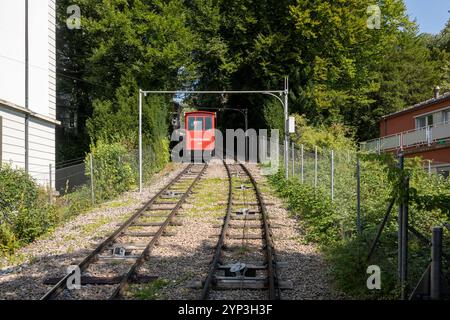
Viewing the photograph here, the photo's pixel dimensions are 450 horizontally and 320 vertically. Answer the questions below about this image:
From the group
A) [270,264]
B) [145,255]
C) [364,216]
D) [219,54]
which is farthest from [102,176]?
[219,54]

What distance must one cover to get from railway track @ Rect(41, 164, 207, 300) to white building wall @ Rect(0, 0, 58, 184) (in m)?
3.12

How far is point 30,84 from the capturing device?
1503 centimetres

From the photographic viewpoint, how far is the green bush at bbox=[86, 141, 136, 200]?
58.4ft

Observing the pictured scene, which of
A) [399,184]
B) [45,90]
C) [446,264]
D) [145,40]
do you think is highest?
[145,40]

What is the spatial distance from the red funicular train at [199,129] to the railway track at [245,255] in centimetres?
1417

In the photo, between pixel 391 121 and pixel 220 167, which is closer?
pixel 220 167

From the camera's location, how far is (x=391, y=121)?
3384cm

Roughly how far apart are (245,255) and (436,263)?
16.2 feet

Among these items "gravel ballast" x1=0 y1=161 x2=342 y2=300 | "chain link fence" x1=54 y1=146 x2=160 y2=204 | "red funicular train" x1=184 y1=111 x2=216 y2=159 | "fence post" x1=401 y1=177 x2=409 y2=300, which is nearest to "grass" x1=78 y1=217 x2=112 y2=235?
"gravel ballast" x1=0 y1=161 x2=342 y2=300

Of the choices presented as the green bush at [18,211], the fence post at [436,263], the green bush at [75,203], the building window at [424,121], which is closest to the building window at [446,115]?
the building window at [424,121]

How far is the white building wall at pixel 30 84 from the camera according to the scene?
1356 centimetres

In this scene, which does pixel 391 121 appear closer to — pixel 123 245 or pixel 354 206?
pixel 354 206

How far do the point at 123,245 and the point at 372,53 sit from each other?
31578 mm
